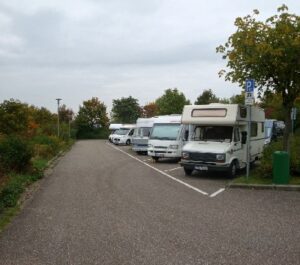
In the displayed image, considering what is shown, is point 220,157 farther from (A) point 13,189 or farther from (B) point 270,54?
(A) point 13,189

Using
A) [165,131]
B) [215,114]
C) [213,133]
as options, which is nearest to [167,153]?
[165,131]

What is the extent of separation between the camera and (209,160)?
51.5 feet

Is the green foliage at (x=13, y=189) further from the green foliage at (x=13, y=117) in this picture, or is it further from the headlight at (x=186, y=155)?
the green foliage at (x=13, y=117)

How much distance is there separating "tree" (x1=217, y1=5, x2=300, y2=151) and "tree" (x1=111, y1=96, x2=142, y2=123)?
7574 cm

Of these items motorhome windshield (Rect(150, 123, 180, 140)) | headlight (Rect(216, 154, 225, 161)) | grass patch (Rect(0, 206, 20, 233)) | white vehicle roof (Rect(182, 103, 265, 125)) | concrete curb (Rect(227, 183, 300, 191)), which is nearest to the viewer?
grass patch (Rect(0, 206, 20, 233))

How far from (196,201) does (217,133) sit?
20.0 ft

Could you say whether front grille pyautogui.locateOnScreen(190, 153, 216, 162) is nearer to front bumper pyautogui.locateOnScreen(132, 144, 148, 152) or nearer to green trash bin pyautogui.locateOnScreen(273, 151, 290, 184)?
green trash bin pyautogui.locateOnScreen(273, 151, 290, 184)

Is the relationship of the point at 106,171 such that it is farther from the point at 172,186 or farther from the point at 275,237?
the point at 275,237

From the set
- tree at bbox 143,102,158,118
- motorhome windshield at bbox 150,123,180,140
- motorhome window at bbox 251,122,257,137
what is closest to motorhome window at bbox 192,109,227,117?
motorhome window at bbox 251,122,257,137

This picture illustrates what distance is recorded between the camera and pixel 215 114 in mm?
16250

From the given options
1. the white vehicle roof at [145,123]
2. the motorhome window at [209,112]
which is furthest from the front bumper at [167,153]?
the white vehicle roof at [145,123]

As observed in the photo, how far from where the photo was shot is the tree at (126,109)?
91.4m

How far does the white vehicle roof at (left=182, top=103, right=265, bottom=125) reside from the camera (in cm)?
1591

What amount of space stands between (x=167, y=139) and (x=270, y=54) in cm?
984
